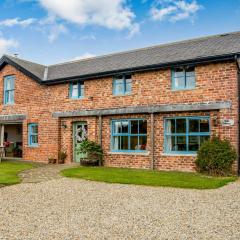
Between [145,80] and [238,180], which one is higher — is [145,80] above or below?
above

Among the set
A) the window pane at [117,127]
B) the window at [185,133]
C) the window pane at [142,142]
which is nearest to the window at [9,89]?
the window pane at [117,127]

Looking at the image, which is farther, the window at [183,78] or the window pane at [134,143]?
the window pane at [134,143]

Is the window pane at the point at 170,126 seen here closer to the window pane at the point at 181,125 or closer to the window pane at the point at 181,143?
the window pane at the point at 181,125

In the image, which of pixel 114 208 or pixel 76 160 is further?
pixel 76 160

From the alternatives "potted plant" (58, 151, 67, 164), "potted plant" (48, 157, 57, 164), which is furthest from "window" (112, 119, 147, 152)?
"potted plant" (48, 157, 57, 164)

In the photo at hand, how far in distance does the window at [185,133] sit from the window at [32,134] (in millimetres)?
8893

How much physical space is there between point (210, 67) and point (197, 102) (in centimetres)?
162

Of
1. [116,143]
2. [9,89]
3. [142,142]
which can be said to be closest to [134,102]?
[142,142]

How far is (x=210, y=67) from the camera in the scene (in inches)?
535

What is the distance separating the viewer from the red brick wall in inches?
523

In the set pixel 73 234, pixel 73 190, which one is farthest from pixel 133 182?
pixel 73 234

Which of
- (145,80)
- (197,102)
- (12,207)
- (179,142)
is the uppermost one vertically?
(145,80)

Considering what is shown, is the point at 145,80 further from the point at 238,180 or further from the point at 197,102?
the point at 238,180

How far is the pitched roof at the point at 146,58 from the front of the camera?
553 inches
